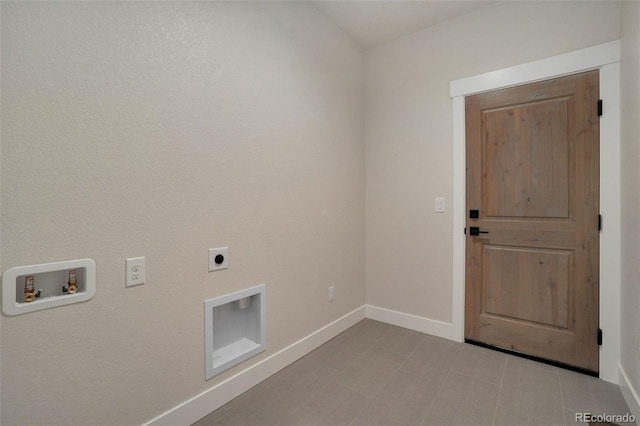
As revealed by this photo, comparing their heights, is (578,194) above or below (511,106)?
below

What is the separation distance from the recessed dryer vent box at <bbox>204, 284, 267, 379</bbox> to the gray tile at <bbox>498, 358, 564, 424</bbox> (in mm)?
1536

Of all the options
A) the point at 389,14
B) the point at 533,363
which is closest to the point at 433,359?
the point at 533,363

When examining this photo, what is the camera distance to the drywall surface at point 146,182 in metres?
1.07

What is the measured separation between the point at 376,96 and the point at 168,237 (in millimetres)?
2408

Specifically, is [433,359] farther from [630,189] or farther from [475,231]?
[630,189]

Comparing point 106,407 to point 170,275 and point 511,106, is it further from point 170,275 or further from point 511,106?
point 511,106

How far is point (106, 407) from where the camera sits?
125cm

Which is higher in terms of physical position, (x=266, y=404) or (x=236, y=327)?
(x=236, y=327)

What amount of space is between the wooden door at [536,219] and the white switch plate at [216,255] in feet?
6.47

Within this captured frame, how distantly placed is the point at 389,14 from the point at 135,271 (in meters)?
2.65

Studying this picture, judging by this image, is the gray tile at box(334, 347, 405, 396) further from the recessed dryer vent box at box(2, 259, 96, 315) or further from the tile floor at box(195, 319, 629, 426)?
the recessed dryer vent box at box(2, 259, 96, 315)

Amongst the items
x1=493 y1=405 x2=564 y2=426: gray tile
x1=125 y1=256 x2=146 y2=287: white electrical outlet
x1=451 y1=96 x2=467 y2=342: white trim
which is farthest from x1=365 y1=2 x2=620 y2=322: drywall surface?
x1=125 y1=256 x2=146 y2=287: white electrical outlet

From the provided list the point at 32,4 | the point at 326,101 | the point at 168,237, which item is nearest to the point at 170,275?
the point at 168,237

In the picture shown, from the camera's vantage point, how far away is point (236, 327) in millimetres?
1922
